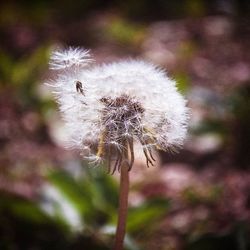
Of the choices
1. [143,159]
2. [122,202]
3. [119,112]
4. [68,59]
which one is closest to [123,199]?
[122,202]

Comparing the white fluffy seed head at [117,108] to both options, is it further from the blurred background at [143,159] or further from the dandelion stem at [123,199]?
the blurred background at [143,159]

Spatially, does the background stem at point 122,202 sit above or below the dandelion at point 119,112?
below

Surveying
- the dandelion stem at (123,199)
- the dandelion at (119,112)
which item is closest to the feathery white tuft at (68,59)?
the dandelion at (119,112)

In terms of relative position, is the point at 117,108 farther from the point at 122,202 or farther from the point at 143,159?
the point at 143,159

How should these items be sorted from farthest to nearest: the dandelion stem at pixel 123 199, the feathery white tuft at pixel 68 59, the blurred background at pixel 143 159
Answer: the blurred background at pixel 143 159 → the feathery white tuft at pixel 68 59 → the dandelion stem at pixel 123 199

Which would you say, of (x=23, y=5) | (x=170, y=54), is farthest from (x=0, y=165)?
(x=23, y=5)

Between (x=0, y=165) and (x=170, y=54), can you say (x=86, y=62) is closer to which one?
(x=0, y=165)

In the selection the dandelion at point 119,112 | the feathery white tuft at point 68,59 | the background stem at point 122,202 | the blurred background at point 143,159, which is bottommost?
the background stem at point 122,202
